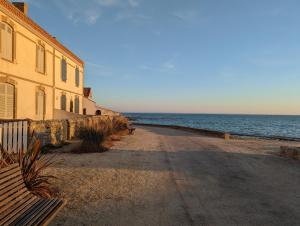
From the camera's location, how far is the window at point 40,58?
1706 cm

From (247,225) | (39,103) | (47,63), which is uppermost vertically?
(47,63)

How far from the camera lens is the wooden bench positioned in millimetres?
3385

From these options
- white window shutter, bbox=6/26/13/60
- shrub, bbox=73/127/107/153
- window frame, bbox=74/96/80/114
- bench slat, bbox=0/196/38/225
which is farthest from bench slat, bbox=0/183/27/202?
window frame, bbox=74/96/80/114

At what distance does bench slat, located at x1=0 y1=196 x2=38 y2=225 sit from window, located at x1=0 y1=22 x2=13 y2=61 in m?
11.5

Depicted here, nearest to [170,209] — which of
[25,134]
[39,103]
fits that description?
[25,134]

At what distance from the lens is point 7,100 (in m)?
14.0

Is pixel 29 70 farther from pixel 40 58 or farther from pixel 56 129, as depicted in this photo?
pixel 56 129

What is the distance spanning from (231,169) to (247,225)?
447 centimetres

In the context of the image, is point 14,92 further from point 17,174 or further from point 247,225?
point 247,225

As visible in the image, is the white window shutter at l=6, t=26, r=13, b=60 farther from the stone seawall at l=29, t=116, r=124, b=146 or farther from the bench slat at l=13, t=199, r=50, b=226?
the bench slat at l=13, t=199, r=50, b=226

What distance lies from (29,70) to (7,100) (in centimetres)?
275

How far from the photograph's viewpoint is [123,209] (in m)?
4.83

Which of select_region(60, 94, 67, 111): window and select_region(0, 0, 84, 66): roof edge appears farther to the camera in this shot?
select_region(60, 94, 67, 111): window

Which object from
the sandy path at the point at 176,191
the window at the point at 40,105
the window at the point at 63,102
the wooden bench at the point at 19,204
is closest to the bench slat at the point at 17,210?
the wooden bench at the point at 19,204
